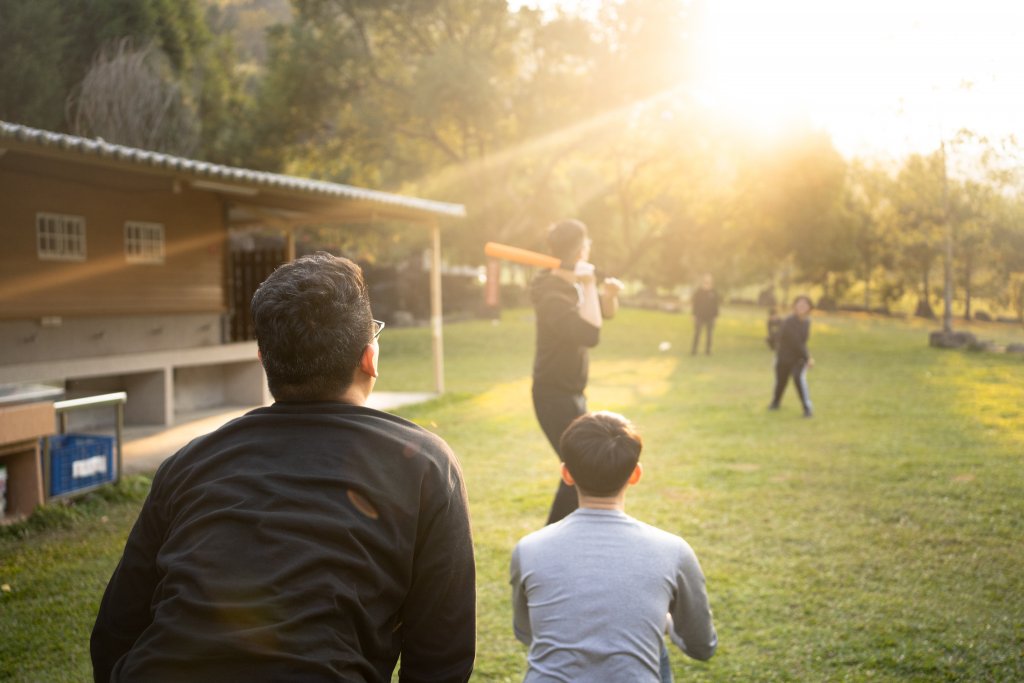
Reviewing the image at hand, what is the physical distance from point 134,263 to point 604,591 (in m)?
11.0

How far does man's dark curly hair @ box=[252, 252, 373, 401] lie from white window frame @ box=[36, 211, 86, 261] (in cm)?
1019

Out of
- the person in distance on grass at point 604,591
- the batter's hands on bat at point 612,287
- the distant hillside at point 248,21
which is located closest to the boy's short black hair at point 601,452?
the person in distance on grass at point 604,591

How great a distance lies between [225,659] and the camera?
57.7 inches

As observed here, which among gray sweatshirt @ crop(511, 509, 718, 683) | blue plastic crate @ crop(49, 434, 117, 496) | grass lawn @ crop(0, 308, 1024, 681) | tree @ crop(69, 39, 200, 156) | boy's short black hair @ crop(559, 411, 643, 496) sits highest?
tree @ crop(69, 39, 200, 156)

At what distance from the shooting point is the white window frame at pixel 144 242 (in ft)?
38.2

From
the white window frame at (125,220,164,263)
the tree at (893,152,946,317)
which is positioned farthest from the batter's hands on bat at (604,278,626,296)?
the white window frame at (125,220,164,263)

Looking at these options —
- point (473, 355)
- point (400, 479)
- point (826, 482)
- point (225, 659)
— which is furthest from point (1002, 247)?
point (473, 355)

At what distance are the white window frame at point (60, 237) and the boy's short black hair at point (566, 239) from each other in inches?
320

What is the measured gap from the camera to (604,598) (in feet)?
7.57

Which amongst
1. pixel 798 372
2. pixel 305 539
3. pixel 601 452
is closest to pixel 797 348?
pixel 798 372

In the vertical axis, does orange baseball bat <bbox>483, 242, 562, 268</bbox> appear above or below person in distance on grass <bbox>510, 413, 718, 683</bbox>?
above

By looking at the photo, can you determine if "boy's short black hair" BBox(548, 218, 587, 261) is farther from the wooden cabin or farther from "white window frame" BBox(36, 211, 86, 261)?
"white window frame" BBox(36, 211, 86, 261)

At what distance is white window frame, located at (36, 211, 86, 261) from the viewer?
10391mm

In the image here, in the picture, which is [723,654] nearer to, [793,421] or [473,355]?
[793,421]
